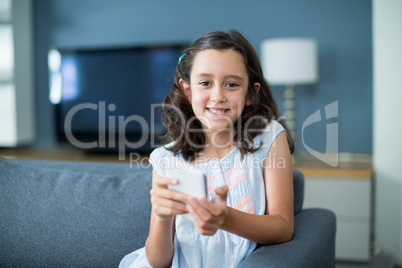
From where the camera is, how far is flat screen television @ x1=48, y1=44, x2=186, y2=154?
136 inches

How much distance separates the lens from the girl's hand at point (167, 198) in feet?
3.28

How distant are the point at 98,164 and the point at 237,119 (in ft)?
1.99

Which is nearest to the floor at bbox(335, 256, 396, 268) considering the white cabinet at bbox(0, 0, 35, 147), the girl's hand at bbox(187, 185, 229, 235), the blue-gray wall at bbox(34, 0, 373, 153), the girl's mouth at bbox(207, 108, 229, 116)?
the blue-gray wall at bbox(34, 0, 373, 153)

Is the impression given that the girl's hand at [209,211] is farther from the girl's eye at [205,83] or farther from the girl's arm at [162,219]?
the girl's eye at [205,83]

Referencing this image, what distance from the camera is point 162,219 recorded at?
1.13m

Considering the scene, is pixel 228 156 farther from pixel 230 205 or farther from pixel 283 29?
pixel 283 29

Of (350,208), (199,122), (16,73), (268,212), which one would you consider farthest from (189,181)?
(16,73)

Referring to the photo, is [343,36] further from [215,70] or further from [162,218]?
[162,218]

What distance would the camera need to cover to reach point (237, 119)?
55.2 inches

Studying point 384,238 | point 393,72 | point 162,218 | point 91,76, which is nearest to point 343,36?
point 393,72

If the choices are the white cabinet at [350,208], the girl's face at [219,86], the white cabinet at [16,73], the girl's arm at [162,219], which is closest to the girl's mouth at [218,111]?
the girl's face at [219,86]

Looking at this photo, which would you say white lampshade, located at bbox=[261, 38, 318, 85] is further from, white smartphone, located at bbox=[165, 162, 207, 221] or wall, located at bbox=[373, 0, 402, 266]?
white smartphone, located at bbox=[165, 162, 207, 221]

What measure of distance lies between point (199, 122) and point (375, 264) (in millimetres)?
1726

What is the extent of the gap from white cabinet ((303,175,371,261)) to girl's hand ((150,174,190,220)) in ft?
6.13
